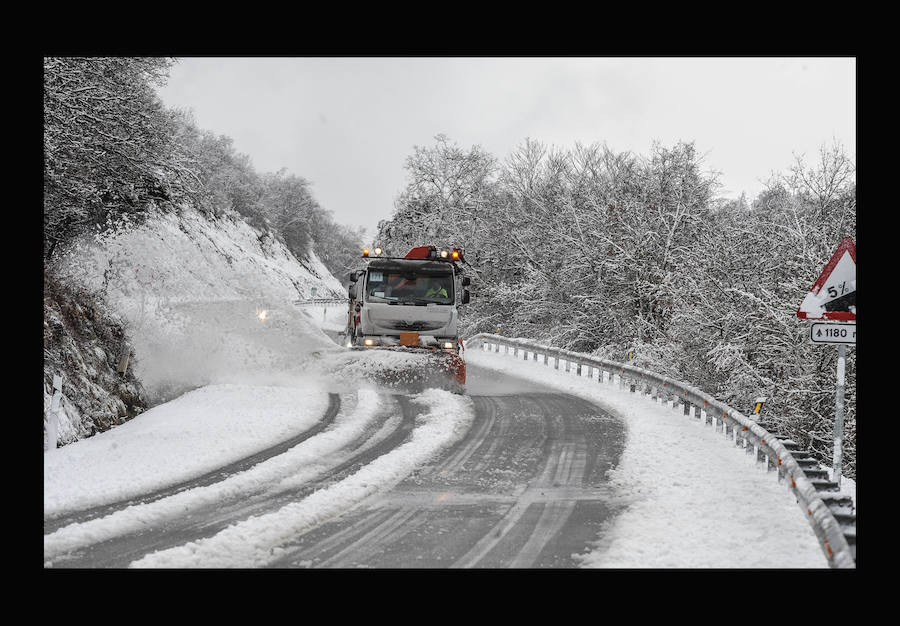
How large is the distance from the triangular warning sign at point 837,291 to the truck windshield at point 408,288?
365 inches

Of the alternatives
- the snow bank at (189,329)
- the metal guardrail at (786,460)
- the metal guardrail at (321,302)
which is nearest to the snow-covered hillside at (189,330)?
the snow bank at (189,329)

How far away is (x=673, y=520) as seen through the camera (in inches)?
258

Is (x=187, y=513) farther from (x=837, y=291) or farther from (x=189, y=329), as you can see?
(x=189, y=329)

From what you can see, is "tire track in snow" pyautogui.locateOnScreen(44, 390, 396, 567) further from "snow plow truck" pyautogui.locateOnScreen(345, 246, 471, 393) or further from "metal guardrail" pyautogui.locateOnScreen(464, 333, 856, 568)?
"snow plow truck" pyautogui.locateOnScreen(345, 246, 471, 393)

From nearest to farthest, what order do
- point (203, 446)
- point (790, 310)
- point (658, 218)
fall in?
point (203, 446), point (790, 310), point (658, 218)

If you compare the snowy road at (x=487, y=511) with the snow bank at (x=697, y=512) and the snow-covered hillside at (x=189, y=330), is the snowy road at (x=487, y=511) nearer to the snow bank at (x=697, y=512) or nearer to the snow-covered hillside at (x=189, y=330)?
the snow bank at (x=697, y=512)

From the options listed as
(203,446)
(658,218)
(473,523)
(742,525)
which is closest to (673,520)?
(742,525)

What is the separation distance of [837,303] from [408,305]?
31.8ft

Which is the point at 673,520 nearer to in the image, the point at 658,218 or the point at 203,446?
the point at 203,446

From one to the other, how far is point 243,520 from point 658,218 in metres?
23.7

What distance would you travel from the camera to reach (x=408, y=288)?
52.5 ft

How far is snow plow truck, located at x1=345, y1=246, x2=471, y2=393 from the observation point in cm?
1556

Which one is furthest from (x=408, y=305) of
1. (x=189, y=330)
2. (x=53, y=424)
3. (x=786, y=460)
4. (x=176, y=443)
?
(x=786, y=460)

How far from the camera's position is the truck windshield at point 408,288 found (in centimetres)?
1595
